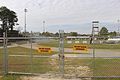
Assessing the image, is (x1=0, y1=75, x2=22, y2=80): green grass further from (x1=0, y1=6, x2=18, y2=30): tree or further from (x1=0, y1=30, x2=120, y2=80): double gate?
(x1=0, y1=6, x2=18, y2=30): tree

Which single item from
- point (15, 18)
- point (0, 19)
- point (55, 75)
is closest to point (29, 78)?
point (55, 75)

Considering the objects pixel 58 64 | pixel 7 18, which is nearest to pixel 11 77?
pixel 58 64

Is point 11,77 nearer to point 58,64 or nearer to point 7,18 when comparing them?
point 58,64

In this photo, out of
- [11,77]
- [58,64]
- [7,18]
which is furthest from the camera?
[7,18]

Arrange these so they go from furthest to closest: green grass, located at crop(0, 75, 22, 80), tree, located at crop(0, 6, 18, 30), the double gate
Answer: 1. tree, located at crop(0, 6, 18, 30)
2. the double gate
3. green grass, located at crop(0, 75, 22, 80)

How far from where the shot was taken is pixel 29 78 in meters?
13.4

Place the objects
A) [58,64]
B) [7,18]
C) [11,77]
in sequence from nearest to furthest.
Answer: [11,77] → [58,64] → [7,18]

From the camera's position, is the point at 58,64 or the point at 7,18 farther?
the point at 7,18

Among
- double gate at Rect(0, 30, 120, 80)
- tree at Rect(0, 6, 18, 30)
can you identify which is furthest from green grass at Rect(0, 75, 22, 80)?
tree at Rect(0, 6, 18, 30)

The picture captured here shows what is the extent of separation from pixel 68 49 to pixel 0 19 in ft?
143

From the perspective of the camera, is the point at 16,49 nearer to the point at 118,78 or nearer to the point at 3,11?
the point at 118,78

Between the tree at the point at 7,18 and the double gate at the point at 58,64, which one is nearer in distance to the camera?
the double gate at the point at 58,64

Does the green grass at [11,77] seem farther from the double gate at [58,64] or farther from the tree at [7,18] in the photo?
the tree at [7,18]

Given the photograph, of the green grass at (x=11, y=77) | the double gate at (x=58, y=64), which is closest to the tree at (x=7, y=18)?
the double gate at (x=58, y=64)
